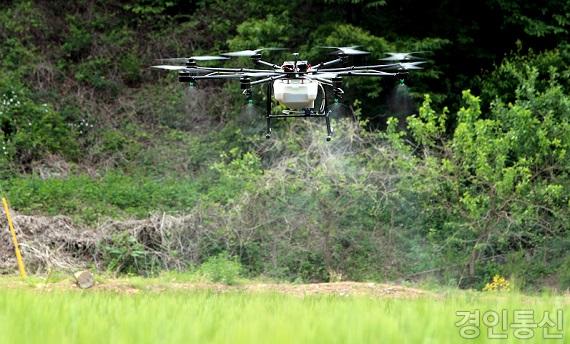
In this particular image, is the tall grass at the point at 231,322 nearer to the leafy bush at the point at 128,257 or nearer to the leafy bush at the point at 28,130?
the leafy bush at the point at 128,257

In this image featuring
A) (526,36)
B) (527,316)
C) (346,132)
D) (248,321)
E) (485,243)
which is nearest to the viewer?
(248,321)

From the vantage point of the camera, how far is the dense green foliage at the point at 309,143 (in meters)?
18.0

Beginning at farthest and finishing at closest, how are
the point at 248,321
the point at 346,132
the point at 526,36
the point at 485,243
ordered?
1. the point at 526,36
2. the point at 346,132
3. the point at 485,243
4. the point at 248,321

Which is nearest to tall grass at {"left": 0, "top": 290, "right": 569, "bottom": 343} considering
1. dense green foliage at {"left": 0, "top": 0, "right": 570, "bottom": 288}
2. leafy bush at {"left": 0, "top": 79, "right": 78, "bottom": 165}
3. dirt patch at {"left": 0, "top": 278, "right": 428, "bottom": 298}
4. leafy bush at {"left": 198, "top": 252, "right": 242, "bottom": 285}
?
dirt patch at {"left": 0, "top": 278, "right": 428, "bottom": 298}

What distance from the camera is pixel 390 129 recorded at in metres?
18.5

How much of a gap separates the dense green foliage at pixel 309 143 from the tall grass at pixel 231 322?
34.7 feet

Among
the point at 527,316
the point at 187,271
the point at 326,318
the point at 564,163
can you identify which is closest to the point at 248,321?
the point at 326,318

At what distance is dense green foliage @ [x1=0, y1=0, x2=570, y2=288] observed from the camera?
1805cm

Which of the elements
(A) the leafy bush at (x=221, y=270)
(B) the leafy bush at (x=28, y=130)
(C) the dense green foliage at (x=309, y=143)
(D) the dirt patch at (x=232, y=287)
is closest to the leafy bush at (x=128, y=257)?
(C) the dense green foliage at (x=309, y=143)

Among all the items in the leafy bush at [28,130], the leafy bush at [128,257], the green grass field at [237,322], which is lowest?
the leafy bush at [128,257]

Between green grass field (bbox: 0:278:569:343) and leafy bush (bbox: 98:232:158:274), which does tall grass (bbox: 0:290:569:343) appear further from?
leafy bush (bbox: 98:232:158:274)

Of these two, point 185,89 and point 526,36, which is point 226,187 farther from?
point 526,36

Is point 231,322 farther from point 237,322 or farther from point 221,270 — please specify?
point 221,270

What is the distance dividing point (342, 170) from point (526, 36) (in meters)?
6.02
